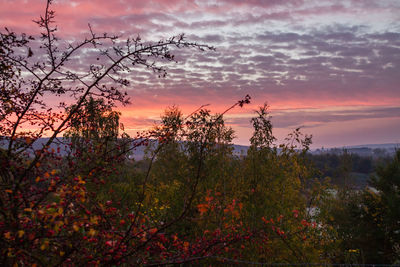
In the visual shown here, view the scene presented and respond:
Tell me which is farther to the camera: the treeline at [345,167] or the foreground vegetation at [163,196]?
the treeline at [345,167]

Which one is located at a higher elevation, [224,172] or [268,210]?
[224,172]

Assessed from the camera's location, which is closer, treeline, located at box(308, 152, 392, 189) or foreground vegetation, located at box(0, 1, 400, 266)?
foreground vegetation, located at box(0, 1, 400, 266)

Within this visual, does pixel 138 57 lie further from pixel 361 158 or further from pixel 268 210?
pixel 361 158

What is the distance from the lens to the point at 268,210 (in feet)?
41.8

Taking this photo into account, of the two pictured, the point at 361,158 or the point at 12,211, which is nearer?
the point at 12,211

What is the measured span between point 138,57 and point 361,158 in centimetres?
7681

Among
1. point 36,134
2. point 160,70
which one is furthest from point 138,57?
point 36,134

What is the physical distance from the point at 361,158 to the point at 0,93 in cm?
7753

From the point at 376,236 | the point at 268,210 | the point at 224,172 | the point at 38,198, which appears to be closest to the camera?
the point at 38,198

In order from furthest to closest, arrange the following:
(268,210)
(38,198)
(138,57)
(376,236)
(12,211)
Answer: (376,236), (268,210), (138,57), (38,198), (12,211)

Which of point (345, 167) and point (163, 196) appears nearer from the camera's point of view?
point (163, 196)

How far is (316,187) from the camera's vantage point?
13250 mm

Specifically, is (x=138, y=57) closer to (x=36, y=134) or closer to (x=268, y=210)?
(x=36, y=134)

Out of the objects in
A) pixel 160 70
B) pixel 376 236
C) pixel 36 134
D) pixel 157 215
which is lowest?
pixel 376 236
